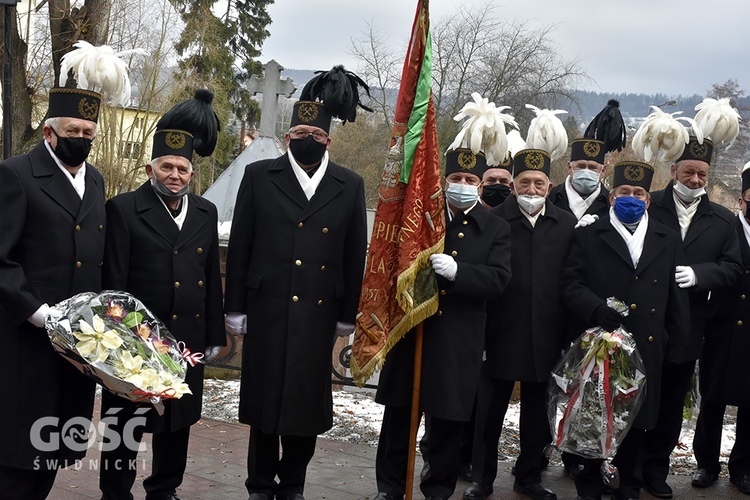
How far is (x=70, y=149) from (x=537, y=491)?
148 inches

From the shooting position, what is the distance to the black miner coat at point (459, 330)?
5316 mm

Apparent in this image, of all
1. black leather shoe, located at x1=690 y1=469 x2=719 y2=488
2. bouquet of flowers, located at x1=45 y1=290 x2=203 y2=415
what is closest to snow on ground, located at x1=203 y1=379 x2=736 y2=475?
black leather shoe, located at x1=690 y1=469 x2=719 y2=488

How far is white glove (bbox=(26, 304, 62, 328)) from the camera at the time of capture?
4270mm

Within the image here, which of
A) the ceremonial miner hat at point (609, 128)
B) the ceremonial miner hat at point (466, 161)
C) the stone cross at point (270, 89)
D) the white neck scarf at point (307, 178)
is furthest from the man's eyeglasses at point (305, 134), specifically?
the stone cross at point (270, 89)

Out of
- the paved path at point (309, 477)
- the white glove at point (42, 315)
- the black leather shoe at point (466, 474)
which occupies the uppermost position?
the white glove at point (42, 315)

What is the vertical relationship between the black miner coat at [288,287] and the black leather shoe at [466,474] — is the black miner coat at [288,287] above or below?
above

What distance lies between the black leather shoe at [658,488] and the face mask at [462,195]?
2501mm

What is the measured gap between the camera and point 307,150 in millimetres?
5270

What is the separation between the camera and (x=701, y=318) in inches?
241

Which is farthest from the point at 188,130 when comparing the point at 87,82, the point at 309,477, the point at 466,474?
the point at 466,474

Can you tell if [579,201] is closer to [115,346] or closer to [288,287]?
[288,287]

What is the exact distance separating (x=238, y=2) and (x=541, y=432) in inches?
1244

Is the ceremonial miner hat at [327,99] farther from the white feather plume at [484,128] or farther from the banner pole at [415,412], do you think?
the banner pole at [415,412]

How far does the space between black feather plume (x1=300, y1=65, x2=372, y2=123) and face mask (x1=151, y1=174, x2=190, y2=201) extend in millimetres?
999
